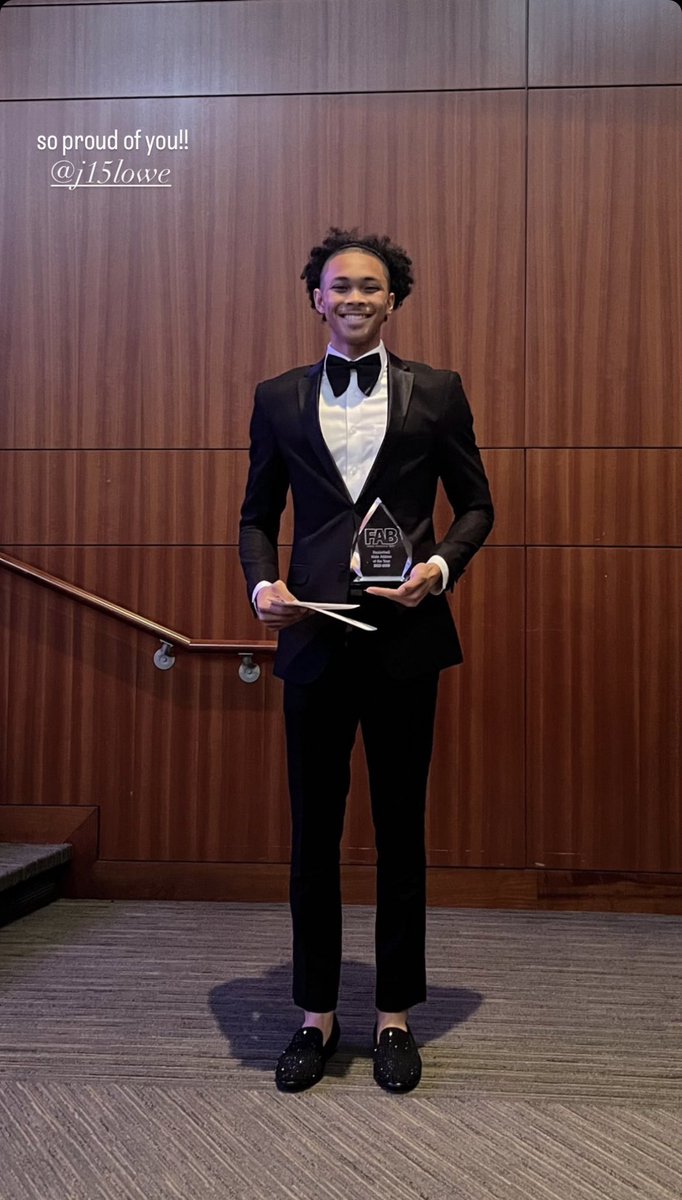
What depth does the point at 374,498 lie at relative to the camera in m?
2.08

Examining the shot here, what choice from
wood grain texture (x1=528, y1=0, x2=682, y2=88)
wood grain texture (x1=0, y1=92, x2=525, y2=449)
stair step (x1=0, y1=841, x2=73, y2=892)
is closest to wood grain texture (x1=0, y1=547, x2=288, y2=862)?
stair step (x1=0, y1=841, x2=73, y2=892)

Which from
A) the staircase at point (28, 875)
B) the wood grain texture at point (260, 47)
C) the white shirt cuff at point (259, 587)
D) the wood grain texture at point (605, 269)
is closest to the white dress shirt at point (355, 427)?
the white shirt cuff at point (259, 587)

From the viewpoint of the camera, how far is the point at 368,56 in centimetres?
366

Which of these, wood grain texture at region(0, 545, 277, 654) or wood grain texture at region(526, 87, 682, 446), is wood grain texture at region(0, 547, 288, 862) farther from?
wood grain texture at region(526, 87, 682, 446)

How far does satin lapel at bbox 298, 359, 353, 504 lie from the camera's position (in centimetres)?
210

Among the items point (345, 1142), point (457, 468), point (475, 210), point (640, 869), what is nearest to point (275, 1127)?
point (345, 1142)

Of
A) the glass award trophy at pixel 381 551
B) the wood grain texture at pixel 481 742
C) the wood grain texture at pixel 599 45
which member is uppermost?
the wood grain texture at pixel 599 45

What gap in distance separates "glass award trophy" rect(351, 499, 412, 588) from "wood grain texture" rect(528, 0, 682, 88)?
245 cm

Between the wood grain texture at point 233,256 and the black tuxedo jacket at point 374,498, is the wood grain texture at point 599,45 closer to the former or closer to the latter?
the wood grain texture at point 233,256

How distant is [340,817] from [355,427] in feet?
2.85

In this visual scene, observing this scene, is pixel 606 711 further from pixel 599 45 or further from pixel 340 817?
pixel 599 45

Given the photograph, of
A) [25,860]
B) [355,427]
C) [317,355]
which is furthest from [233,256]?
[25,860]

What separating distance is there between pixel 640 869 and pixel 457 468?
6.62 ft

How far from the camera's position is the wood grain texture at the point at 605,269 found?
141 inches
